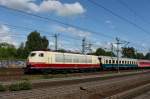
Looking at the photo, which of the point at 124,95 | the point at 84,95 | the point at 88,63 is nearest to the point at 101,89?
the point at 124,95

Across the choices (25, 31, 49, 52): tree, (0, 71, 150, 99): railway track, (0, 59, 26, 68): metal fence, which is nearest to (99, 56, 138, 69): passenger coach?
(0, 59, 26, 68): metal fence

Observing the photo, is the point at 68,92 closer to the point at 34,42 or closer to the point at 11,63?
the point at 11,63

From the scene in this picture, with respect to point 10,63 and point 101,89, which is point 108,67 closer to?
point 10,63

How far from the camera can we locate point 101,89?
23.5 m

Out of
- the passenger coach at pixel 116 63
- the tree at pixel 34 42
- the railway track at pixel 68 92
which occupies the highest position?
the tree at pixel 34 42

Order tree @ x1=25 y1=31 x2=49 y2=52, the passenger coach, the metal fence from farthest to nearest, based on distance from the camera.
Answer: tree @ x1=25 y1=31 x2=49 y2=52 → the metal fence → the passenger coach

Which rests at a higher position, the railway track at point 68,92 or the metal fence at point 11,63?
the metal fence at point 11,63

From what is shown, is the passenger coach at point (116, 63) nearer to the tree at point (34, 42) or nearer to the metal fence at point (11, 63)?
the metal fence at point (11, 63)

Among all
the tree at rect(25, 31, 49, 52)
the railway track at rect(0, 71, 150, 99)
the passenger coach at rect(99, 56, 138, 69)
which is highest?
the tree at rect(25, 31, 49, 52)

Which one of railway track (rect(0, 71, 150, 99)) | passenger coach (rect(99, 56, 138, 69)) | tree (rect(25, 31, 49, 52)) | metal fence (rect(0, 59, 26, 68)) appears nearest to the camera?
railway track (rect(0, 71, 150, 99))

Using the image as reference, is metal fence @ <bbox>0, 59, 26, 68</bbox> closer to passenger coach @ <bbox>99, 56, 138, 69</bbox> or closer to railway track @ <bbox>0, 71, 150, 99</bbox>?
passenger coach @ <bbox>99, 56, 138, 69</bbox>

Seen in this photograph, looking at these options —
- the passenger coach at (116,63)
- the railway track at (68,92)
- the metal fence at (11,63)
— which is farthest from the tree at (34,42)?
the railway track at (68,92)

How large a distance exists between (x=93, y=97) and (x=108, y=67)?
183ft

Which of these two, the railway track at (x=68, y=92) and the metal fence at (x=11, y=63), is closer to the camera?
the railway track at (x=68, y=92)
